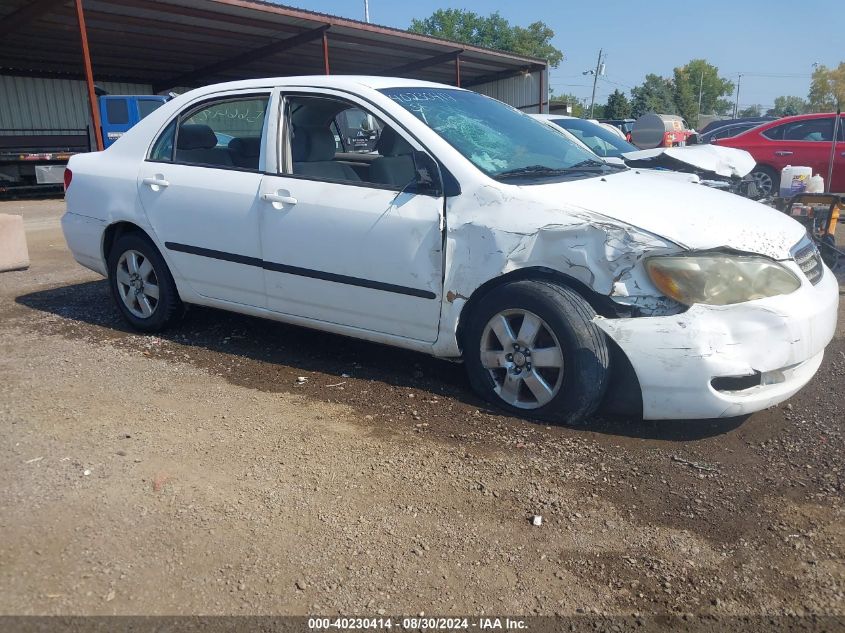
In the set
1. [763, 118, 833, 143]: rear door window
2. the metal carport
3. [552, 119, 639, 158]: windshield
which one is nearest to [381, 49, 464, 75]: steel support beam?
the metal carport

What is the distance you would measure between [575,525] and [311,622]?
1.07 meters

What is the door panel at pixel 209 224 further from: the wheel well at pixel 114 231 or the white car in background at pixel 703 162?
the white car in background at pixel 703 162

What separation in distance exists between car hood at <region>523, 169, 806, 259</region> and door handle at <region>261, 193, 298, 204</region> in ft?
4.59

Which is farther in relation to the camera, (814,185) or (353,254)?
(814,185)

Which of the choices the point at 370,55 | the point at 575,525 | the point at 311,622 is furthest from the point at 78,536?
the point at 370,55

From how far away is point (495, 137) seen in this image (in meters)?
4.21

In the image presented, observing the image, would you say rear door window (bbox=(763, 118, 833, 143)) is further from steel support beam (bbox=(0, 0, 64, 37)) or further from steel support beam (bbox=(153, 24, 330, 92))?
steel support beam (bbox=(0, 0, 64, 37))

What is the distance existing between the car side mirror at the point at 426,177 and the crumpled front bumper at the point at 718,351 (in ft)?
3.60

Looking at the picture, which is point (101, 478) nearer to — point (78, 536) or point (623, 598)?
point (78, 536)

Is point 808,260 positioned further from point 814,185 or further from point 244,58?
point 244,58

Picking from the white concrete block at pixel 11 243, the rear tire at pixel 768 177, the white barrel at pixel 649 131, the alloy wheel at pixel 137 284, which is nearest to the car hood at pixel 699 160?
the white barrel at pixel 649 131

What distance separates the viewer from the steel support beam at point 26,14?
564 inches

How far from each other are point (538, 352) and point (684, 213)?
3.16ft

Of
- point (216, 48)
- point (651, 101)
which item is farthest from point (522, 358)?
point (651, 101)
